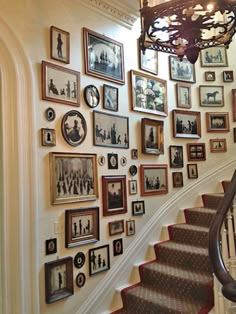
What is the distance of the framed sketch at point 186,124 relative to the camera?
13.2 feet

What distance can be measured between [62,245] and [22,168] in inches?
30.7

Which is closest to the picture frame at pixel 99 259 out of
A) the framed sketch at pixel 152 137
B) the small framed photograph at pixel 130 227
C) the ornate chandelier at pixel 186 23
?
the small framed photograph at pixel 130 227

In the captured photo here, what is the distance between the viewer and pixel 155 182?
3.67 m

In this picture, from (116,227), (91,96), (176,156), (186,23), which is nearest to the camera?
(186,23)

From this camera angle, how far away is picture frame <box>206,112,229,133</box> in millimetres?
4332

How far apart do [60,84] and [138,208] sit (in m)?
1.62

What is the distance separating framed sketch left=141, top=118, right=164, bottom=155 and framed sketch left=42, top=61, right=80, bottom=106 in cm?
103

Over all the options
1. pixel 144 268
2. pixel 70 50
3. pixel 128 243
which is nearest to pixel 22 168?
pixel 70 50

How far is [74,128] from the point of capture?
2811 millimetres

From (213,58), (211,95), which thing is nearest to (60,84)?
(211,95)

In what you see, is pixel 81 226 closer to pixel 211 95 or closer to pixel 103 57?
pixel 103 57

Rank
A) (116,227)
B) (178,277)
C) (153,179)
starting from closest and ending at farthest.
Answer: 1. (178,277)
2. (116,227)
3. (153,179)

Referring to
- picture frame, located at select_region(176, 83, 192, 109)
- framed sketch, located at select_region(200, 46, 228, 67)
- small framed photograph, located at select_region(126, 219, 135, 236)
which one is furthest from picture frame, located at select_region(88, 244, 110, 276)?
framed sketch, located at select_region(200, 46, 228, 67)

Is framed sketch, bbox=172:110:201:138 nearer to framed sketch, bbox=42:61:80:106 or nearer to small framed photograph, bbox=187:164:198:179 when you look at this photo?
small framed photograph, bbox=187:164:198:179
